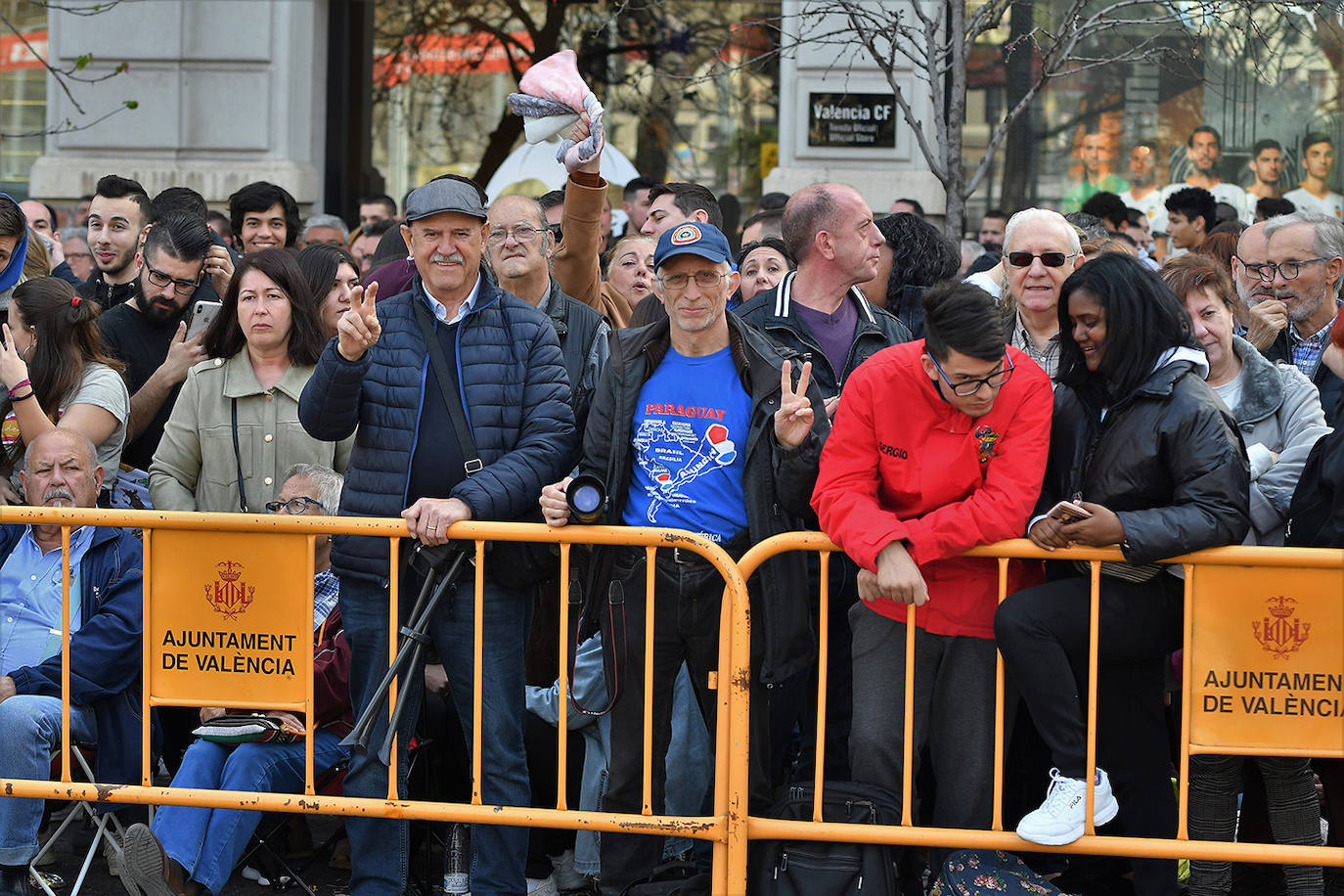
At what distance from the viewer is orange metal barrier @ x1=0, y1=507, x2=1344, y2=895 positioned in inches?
179

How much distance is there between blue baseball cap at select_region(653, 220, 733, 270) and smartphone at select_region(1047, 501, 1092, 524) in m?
1.37

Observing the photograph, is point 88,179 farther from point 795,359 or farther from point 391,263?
point 795,359

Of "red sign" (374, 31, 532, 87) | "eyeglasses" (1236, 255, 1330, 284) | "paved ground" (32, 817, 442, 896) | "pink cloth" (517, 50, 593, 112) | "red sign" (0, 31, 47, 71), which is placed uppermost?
"red sign" (374, 31, 532, 87)

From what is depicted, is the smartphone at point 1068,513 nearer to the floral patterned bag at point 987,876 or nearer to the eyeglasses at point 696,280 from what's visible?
the floral patterned bag at point 987,876

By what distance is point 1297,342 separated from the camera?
630cm

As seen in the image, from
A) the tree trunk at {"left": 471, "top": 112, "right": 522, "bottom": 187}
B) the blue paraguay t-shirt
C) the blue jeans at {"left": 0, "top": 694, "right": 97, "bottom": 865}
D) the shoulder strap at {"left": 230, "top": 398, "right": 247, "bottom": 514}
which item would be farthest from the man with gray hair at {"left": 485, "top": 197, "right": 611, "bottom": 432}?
the tree trunk at {"left": 471, "top": 112, "right": 522, "bottom": 187}

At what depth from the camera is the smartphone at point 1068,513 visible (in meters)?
4.50

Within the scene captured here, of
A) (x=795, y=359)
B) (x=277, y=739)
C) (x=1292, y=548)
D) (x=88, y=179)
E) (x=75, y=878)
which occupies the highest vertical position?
(x=88, y=179)

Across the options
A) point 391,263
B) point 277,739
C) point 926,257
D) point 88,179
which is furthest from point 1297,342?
point 88,179

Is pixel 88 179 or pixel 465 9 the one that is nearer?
pixel 88 179

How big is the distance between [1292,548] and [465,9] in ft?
40.6

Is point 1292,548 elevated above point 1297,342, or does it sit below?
below

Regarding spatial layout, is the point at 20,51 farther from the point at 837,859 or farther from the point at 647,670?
the point at 837,859

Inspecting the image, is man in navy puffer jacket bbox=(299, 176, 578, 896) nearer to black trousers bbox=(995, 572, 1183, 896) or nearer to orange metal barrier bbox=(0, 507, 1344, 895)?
orange metal barrier bbox=(0, 507, 1344, 895)
